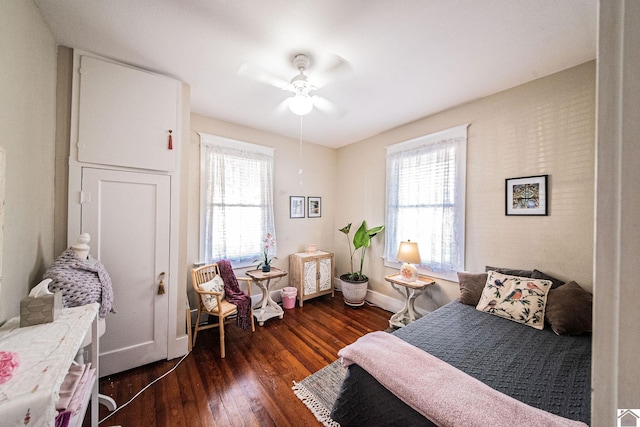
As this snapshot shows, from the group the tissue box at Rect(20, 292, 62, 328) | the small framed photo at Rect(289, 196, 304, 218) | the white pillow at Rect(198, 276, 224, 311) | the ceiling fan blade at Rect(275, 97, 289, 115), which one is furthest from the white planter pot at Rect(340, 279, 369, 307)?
the tissue box at Rect(20, 292, 62, 328)

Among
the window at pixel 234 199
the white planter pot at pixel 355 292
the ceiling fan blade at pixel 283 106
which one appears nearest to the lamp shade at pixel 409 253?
the white planter pot at pixel 355 292

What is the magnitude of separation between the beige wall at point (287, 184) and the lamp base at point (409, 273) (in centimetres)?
174

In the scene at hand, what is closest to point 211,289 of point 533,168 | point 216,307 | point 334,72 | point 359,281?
point 216,307

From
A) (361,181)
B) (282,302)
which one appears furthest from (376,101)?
(282,302)

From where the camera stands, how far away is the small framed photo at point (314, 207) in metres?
4.20

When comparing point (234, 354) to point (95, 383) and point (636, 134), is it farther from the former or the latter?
point (636, 134)

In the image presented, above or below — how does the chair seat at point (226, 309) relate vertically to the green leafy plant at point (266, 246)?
below

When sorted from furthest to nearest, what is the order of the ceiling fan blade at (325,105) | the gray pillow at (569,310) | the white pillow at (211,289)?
the white pillow at (211,289), the ceiling fan blade at (325,105), the gray pillow at (569,310)

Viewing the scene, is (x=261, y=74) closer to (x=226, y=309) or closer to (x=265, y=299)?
(x=226, y=309)

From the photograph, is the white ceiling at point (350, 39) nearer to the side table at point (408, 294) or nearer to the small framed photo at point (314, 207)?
the small framed photo at point (314, 207)

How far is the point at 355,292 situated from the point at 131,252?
2.78 metres

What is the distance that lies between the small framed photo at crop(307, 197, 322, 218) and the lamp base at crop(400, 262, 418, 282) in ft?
5.99

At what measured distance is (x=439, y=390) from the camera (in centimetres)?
120

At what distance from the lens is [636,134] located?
0.30 meters
